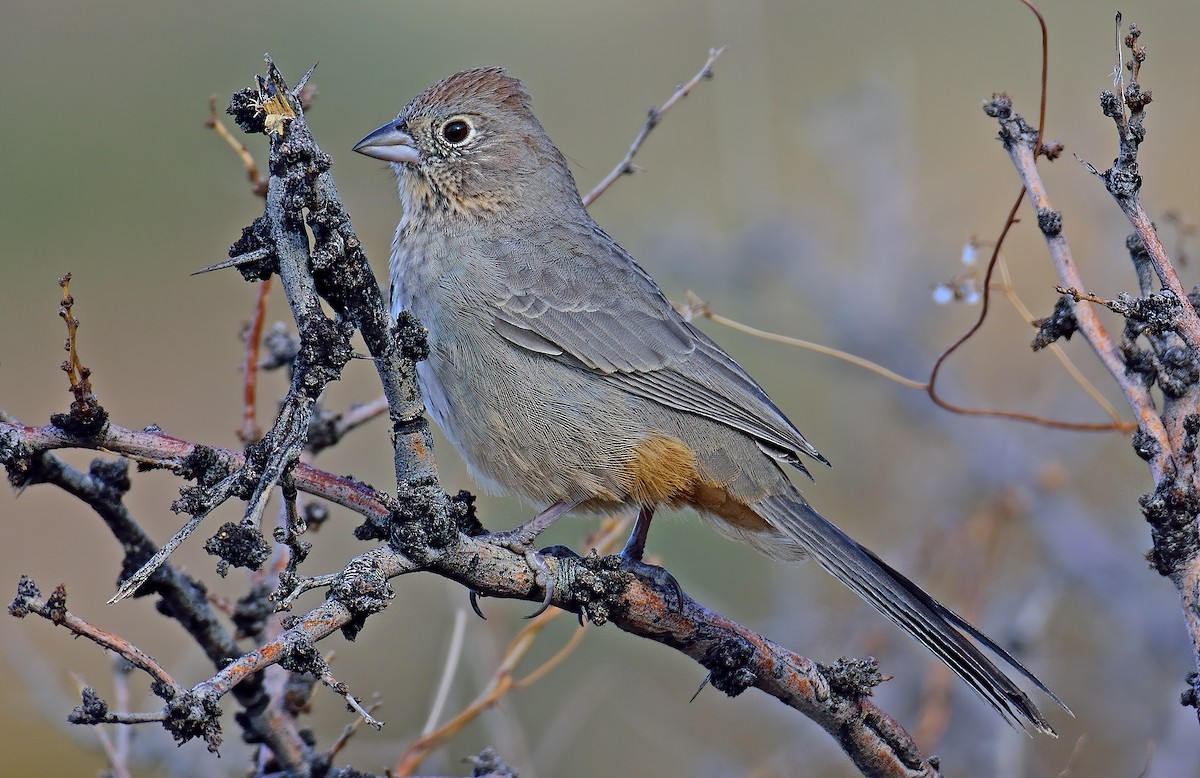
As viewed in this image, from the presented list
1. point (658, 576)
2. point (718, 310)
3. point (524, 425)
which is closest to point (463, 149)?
point (524, 425)

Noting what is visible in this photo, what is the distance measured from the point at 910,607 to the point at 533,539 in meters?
1.16

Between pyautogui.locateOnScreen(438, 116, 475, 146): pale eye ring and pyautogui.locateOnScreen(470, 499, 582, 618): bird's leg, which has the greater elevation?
pyautogui.locateOnScreen(438, 116, 475, 146): pale eye ring

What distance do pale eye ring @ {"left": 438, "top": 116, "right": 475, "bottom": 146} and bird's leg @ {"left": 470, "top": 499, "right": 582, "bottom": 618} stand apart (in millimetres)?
1544

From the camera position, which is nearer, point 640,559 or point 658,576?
point 658,576

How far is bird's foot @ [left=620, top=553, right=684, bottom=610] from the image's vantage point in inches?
124

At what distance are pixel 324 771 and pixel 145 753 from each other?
115 cm

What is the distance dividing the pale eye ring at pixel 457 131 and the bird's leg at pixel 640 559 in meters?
1.64

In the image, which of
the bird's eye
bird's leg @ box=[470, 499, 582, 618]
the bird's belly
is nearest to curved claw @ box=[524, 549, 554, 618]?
bird's leg @ box=[470, 499, 582, 618]

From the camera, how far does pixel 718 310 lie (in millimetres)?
8047

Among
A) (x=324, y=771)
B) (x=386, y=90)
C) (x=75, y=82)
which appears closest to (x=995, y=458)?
(x=324, y=771)

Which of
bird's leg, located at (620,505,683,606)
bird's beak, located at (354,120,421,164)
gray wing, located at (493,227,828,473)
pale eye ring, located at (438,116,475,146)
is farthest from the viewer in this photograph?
pale eye ring, located at (438,116,475,146)

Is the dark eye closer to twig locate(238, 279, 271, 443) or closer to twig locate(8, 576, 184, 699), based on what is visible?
twig locate(238, 279, 271, 443)

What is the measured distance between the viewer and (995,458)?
17.2ft

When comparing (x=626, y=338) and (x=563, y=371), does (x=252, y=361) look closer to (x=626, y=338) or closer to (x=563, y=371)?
(x=563, y=371)
